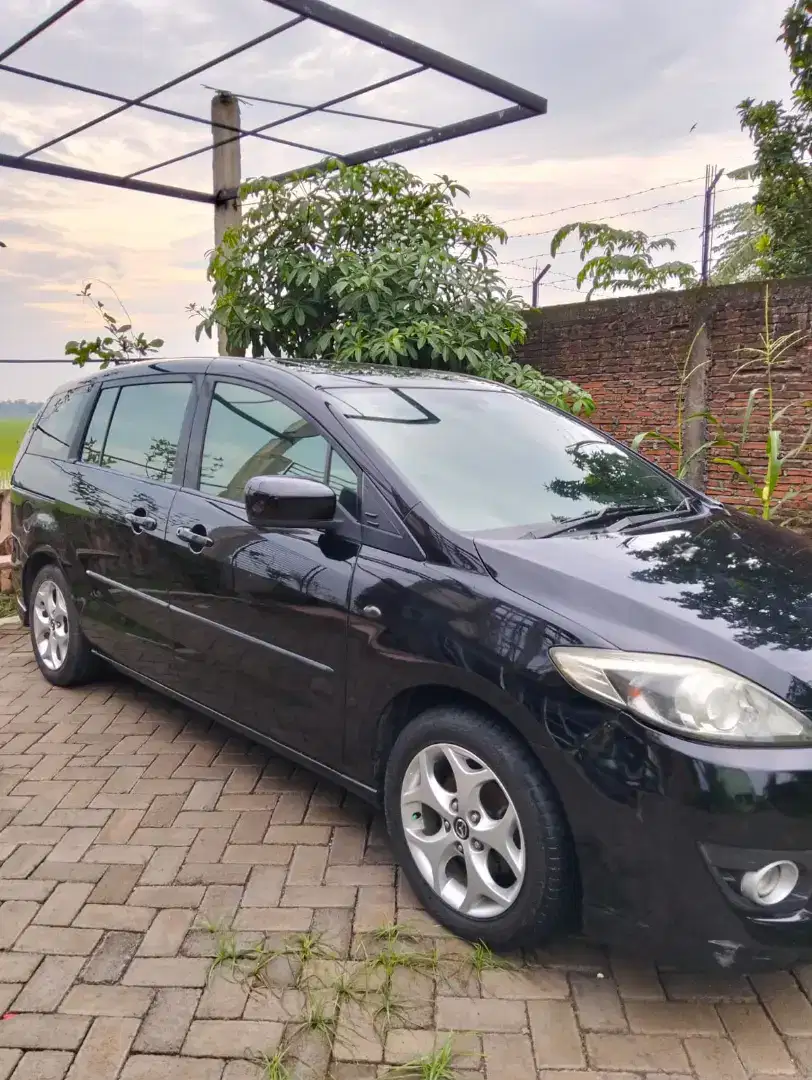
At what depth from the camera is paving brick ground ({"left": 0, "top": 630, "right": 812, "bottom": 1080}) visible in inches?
76.2

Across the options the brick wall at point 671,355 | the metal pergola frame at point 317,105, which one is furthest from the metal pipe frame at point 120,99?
the brick wall at point 671,355

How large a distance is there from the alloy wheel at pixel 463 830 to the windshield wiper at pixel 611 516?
688mm

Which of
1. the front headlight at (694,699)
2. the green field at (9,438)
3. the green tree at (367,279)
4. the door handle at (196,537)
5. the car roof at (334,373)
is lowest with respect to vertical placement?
the front headlight at (694,699)

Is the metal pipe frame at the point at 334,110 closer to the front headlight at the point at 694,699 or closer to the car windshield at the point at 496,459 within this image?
the car windshield at the point at 496,459

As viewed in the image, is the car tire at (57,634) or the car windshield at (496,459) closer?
the car windshield at (496,459)

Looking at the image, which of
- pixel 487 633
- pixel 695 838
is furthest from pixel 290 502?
pixel 695 838

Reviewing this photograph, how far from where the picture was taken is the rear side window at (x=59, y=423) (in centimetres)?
424

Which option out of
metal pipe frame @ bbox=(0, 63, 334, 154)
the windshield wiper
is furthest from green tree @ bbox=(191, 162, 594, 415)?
the windshield wiper

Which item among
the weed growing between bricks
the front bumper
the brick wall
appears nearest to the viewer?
the front bumper

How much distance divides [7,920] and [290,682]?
1063mm

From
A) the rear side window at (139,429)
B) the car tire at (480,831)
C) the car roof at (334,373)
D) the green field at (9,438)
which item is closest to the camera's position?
the car tire at (480,831)

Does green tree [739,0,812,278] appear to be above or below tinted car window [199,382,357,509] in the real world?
above

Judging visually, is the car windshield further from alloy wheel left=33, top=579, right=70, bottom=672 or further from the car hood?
alloy wheel left=33, top=579, right=70, bottom=672

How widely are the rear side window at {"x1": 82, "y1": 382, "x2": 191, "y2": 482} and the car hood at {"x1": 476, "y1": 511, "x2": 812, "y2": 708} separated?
1713 mm
